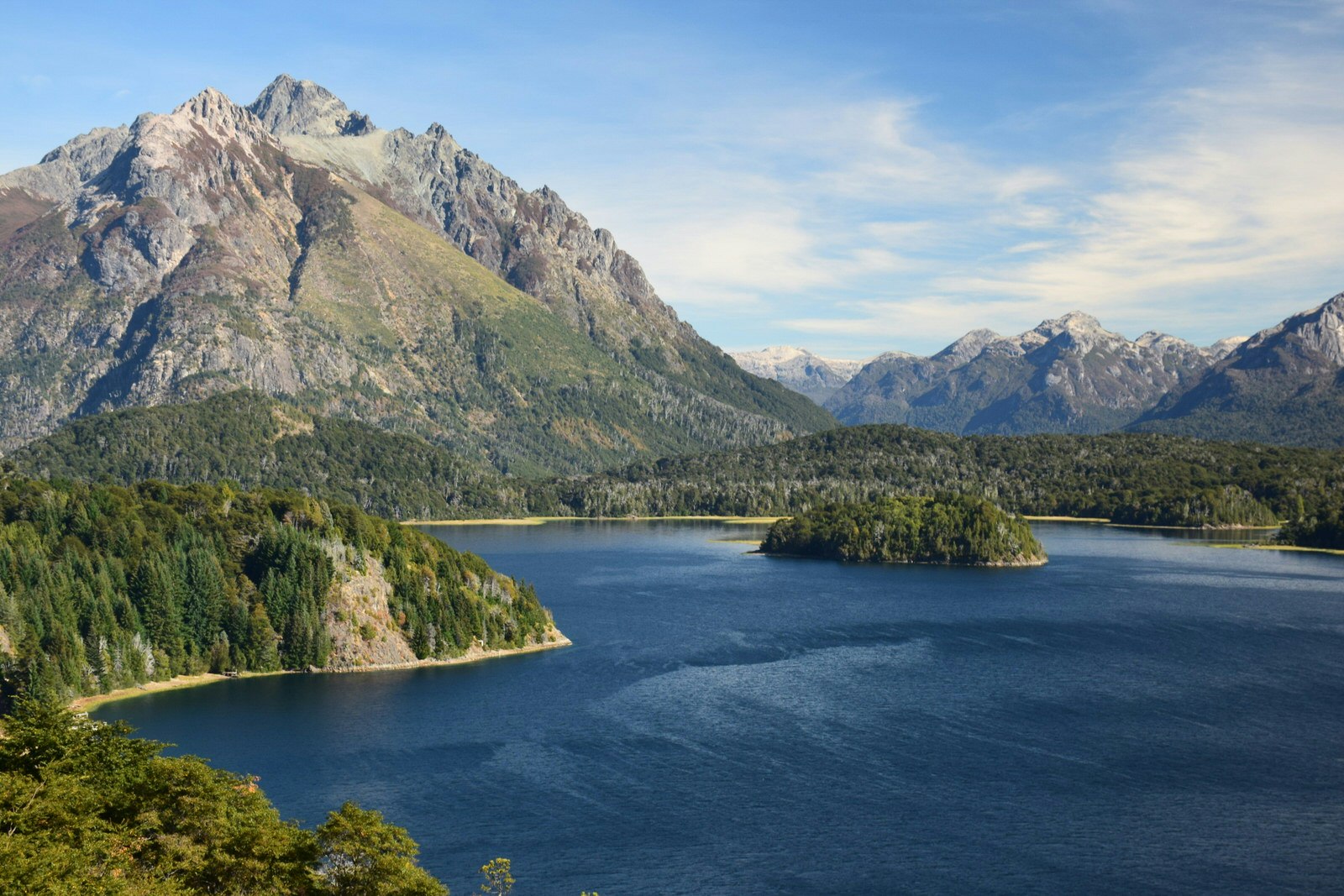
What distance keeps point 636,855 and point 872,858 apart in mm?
17884

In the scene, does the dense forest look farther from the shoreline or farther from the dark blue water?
the dark blue water

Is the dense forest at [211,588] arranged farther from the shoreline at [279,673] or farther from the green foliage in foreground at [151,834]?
the green foliage in foreground at [151,834]

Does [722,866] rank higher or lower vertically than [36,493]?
lower

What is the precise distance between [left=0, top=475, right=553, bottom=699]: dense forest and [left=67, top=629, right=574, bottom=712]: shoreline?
1.09 metres

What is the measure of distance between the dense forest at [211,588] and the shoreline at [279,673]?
1090 millimetres

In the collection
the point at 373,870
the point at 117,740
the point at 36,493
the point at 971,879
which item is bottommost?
the point at 971,879

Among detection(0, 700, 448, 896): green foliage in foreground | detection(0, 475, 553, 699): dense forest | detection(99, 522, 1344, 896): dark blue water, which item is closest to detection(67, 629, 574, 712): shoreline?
detection(0, 475, 553, 699): dense forest

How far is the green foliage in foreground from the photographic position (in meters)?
61.7

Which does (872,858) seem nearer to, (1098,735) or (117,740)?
(1098,735)

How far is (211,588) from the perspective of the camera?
151 metres

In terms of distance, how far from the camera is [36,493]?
17350 cm

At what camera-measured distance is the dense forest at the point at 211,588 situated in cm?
13988

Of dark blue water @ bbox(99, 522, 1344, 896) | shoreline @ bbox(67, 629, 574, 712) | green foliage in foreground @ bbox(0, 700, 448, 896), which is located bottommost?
dark blue water @ bbox(99, 522, 1344, 896)

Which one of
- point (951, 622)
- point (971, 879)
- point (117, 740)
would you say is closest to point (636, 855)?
point (971, 879)
